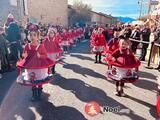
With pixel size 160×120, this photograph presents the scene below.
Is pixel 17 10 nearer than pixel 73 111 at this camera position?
No

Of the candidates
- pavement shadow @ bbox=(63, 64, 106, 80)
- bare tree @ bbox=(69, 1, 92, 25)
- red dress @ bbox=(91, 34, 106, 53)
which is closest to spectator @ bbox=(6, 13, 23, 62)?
pavement shadow @ bbox=(63, 64, 106, 80)

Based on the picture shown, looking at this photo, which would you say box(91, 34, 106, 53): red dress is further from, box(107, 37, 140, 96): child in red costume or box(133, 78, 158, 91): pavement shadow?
box(107, 37, 140, 96): child in red costume

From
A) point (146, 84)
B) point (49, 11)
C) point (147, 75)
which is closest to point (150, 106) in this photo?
point (146, 84)

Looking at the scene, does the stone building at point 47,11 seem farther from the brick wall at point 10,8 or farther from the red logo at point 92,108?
the red logo at point 92,108

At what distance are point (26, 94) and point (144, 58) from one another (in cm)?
799

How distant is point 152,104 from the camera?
255 inches

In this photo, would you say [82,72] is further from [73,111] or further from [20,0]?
[20,0]

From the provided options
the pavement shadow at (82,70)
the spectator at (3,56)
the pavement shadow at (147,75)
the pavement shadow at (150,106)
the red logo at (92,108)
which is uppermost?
the spectator at (3,56)

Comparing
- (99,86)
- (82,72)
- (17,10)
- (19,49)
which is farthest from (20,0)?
(99,86)

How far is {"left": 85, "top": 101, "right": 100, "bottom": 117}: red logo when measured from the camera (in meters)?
5.84

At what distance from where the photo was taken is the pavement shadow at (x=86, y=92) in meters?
6.37

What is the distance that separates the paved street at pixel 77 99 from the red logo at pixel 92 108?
11 cm

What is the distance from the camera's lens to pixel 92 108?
638 cm

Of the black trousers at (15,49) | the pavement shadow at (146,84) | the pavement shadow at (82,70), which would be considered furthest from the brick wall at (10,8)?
the pavement shadow at (146,84)
